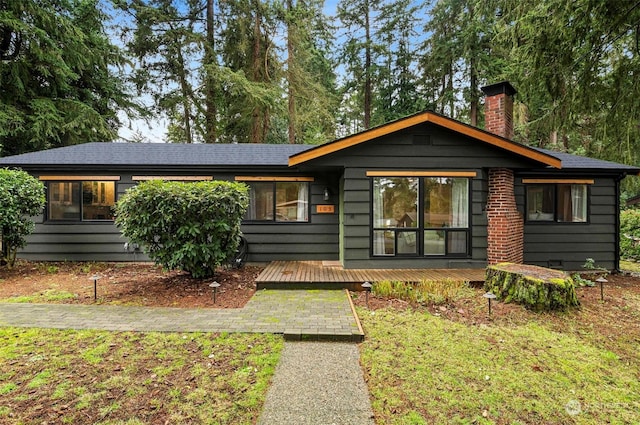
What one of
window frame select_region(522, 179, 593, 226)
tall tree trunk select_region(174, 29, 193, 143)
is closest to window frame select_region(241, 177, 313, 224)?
window frame select_region(522, 179, 593, 226)

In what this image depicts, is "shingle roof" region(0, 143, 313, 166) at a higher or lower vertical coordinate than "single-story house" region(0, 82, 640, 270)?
higher

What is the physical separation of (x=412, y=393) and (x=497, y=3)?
7326mm

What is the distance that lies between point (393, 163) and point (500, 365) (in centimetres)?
416

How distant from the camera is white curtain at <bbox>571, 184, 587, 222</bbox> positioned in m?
7.28

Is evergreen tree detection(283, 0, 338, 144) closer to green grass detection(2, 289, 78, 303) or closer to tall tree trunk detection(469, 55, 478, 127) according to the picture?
tall tree trunk detection(469, 55, 478, 127)

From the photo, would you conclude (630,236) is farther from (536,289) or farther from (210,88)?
(210,88)

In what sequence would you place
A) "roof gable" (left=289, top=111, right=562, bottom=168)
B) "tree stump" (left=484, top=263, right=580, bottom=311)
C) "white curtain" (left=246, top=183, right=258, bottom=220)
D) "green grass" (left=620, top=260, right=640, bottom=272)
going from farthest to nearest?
1. "green grass" (left=620, top=260, right=640, bottom=272)
2. "white curtain" (left=246, top=183, right=258, bottom=220)
3. "roof gable" (left=289, top=111, right=562, bottom=168)
4. "tree stump" (left=484, top=263, right=580, bottom=311)

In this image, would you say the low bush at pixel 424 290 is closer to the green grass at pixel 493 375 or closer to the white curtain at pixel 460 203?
the green grass at pixel 493 375

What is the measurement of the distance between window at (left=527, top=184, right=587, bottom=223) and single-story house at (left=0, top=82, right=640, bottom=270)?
2cm

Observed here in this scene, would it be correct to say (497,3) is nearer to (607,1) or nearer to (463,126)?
(607,1)

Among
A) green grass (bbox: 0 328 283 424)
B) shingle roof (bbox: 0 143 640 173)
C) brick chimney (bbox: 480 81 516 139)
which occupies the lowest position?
green grass (bbox: 0 328 283 424)

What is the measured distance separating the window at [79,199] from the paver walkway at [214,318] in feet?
11.1

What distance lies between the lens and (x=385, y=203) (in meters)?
Result: 6.31

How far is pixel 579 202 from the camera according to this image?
7.30 meters
